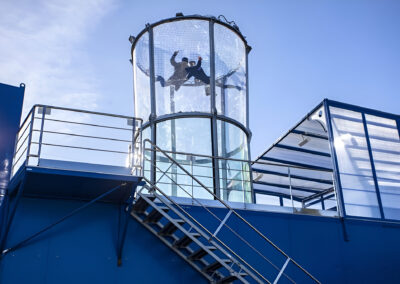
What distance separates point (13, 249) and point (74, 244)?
103cm

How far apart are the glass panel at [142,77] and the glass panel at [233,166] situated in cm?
188

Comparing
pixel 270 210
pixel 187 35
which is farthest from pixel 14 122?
pixel 270 210

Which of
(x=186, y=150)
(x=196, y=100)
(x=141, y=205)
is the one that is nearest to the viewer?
(x=141, y=205)

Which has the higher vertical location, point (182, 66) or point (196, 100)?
point (182, 66)

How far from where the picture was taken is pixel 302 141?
48.7 feet

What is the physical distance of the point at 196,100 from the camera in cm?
1135

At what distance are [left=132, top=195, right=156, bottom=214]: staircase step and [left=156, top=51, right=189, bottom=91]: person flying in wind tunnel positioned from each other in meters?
3.47

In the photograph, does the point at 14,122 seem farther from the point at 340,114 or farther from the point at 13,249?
the point at 340,114

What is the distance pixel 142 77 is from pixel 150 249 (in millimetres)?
4681

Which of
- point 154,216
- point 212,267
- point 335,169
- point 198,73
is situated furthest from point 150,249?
point 335,169

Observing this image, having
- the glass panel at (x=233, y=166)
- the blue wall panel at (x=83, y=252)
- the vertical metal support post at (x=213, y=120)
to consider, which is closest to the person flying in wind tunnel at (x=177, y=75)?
the vertical metal support post at (x=213, y=120)

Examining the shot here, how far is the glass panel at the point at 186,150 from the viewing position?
10422 millimetres

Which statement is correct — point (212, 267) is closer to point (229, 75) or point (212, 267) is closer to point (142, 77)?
point (229, 75)

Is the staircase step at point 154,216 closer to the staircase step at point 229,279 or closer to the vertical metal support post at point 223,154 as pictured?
the staircase step at point 229,279
